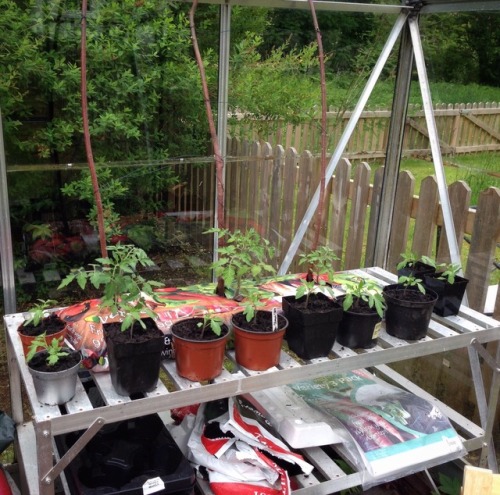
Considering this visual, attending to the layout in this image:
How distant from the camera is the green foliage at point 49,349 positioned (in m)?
1.79

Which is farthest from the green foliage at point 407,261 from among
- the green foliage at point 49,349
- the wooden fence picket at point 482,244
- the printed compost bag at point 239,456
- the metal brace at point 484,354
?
the green foliage at point 49,349

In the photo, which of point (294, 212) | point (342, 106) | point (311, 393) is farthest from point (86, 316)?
point (342, 106)

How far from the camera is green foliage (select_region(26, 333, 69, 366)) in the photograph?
5.88 feet

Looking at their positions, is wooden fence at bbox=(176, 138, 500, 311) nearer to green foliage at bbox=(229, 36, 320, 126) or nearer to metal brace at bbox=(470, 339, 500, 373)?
green foliage at bbox=(229, 36, 320, 126)

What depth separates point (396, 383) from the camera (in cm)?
307

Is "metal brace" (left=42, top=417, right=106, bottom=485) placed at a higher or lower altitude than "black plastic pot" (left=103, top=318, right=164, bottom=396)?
lower

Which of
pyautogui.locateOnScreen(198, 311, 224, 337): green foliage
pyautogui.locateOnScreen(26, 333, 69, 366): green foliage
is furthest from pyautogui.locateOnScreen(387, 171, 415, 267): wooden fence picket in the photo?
pyautogui.locateOnScreen(26, 333, 69, 366): green foliage

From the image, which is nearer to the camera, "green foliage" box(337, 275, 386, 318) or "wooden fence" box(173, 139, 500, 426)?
"green foliage" box(337, 275, 386, 318)

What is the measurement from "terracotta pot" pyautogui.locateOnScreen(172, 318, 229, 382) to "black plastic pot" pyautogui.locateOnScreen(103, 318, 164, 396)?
0.09 m

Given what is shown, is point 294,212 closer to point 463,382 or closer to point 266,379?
point 463,382

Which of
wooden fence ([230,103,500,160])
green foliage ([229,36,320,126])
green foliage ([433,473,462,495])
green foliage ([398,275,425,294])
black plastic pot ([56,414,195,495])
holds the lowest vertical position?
green foliage ([433,473,462,495])

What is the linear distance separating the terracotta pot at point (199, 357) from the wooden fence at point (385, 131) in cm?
144

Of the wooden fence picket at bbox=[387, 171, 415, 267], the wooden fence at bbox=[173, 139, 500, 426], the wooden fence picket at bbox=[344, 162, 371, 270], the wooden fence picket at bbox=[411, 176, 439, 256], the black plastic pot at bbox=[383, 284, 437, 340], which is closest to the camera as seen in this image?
the black plastic pot at bbox=[383, 284, 437, 340]

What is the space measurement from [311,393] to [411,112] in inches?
67.4
